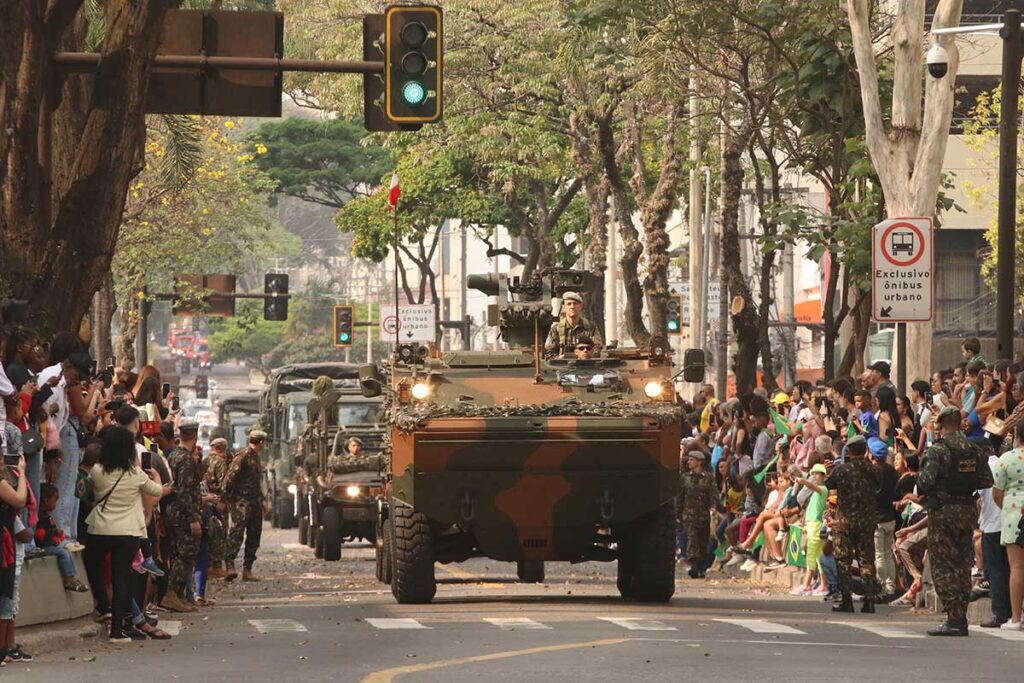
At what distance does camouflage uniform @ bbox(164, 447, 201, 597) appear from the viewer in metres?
20.6

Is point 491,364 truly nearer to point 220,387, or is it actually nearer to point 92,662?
point 92,662

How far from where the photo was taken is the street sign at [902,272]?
21484 mm

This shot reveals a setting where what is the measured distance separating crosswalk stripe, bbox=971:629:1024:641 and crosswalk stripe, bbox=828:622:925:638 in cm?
61

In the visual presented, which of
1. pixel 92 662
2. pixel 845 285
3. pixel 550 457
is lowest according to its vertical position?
pixel 92 662

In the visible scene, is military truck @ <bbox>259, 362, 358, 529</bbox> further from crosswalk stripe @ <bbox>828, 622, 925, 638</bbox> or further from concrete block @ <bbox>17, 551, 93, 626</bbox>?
concrete block @ <bbox>17, 551, 93, 626</bbox>

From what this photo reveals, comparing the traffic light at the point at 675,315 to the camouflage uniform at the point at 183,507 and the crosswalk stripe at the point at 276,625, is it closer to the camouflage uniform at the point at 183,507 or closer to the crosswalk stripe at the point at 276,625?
the camouflage uniform at the point at 183,507

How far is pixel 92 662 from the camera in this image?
1553 cm

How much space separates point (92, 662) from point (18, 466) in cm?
142

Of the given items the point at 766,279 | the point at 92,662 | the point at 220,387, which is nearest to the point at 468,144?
the point at 766,279

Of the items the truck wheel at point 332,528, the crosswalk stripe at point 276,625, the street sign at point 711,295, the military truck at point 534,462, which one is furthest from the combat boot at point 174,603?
the street sign at point 711,295

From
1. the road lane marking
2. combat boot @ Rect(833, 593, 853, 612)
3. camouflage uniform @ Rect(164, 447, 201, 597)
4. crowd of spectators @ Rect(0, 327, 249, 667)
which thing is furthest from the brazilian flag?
the road lane marking

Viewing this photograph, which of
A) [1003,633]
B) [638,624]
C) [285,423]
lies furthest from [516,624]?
[285,423]

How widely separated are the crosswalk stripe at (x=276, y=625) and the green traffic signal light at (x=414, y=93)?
4.60 m

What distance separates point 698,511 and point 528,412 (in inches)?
266
